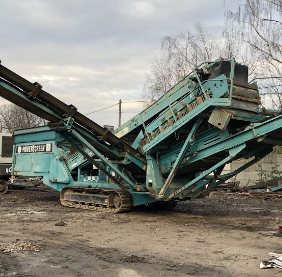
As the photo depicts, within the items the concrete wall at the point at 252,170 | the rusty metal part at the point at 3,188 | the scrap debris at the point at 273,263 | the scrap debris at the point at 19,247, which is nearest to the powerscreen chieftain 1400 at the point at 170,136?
the scrap debris at the point at 273,263

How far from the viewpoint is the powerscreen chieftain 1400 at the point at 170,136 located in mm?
8312

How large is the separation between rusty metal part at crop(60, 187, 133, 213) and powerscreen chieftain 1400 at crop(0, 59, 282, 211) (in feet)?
0.09

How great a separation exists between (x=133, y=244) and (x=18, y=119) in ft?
153

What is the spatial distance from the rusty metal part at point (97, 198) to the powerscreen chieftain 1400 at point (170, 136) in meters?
0.03

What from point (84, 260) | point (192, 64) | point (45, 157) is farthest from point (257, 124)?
point (192, 64)

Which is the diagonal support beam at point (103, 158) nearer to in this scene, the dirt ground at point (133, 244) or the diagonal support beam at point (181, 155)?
the dirt ground at point (133, 244)

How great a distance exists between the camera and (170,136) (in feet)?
30.9

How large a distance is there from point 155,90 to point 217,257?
2489 cm

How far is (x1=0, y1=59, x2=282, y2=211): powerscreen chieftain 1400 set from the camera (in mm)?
8312

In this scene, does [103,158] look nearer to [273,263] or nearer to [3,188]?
[273,263]

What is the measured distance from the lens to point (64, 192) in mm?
12234

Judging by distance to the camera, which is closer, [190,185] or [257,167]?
[190,185]

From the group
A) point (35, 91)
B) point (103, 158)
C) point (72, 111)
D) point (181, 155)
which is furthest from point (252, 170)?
point (35, 91)

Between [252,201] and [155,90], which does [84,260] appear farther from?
[155,90]
